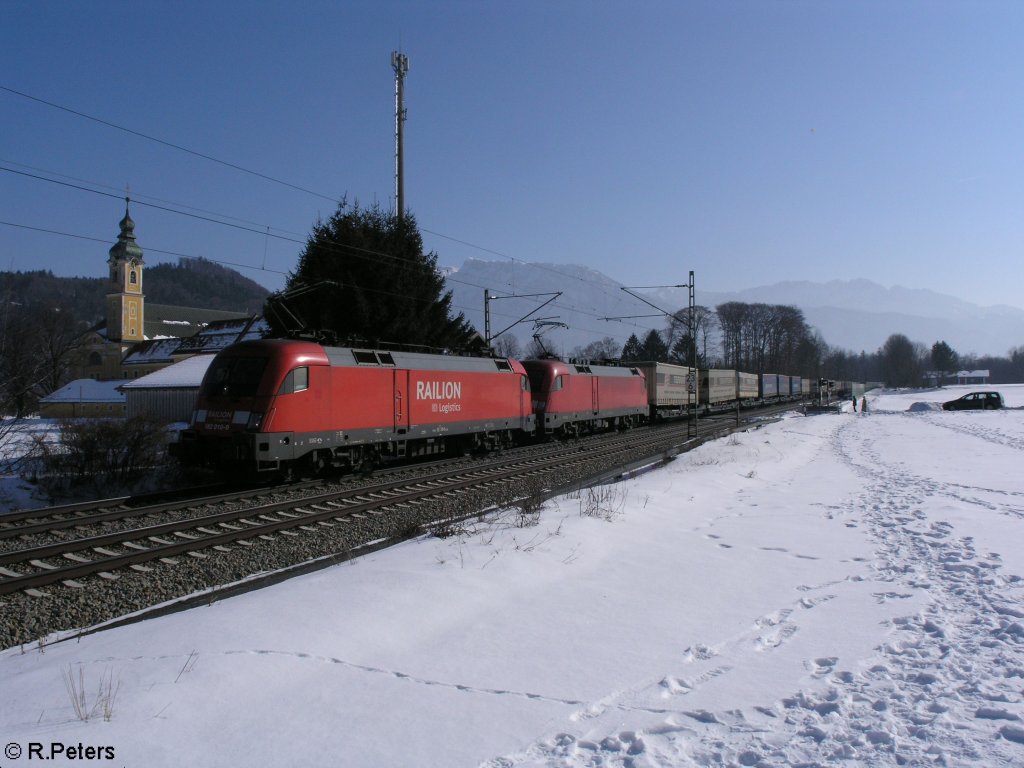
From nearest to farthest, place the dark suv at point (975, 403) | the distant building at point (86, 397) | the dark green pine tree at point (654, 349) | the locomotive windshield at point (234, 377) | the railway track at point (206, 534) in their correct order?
1. the railway track at point (206, 534)
2. the locomotive windshield at point (234, 377)
3. the distant building at point (86, 397)
4. the dark suv at point (975, 403)
5. the dark green pine tree at point (654, 349)

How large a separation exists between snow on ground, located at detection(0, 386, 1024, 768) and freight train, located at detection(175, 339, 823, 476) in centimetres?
643

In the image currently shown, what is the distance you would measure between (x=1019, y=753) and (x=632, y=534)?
18.9 ft

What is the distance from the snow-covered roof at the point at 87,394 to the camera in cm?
4859

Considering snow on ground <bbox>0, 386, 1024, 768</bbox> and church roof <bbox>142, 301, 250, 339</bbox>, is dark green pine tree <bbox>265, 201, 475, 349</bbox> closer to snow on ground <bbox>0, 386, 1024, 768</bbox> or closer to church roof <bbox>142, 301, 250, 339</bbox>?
snow on ground <bbox>0, 386, 1024, 768</bbox>

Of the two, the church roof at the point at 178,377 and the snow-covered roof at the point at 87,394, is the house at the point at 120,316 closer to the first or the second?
the snow-covered roof at the point at 87,394

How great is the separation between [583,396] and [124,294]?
7692 centimetres

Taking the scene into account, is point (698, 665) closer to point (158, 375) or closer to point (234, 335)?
point (158, 375)

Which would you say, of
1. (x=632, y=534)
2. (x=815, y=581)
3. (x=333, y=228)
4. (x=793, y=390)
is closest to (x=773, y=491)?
(x=632, y=534)

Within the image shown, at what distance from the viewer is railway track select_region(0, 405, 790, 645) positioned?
773 cm

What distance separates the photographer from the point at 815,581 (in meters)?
7.09

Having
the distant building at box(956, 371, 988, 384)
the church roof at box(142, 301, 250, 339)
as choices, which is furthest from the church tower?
the distant building at box(956, 371, 988, 384)

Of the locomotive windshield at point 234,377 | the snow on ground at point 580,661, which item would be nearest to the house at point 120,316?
the locomotive windshield at point 234,377

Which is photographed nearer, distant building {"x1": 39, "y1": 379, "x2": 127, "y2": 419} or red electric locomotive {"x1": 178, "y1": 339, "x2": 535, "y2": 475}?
red electric locomotive {"x1": 178, "y1": 339, "x2": 535, "y2": 475}

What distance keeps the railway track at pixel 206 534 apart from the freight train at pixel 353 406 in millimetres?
949
